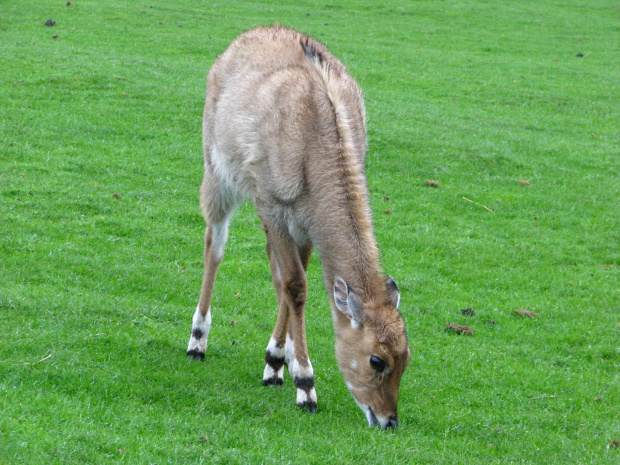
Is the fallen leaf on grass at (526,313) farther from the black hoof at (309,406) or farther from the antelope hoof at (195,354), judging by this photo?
the antelope hoof at (195,354)

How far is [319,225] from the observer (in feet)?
19.5

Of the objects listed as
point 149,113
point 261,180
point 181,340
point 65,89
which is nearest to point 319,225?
point 261,180

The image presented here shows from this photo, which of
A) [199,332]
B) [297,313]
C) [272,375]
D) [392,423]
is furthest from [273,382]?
[392,423]

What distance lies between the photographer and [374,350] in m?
5.43

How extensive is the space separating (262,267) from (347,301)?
381cm

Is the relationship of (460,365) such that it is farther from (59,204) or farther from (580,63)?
(580,63)

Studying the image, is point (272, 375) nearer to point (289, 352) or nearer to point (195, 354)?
point (289, 352)

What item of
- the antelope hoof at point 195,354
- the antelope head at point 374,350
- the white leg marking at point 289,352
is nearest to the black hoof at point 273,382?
the white leg marking at point 289,352

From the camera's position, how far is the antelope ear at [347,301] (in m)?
5.50

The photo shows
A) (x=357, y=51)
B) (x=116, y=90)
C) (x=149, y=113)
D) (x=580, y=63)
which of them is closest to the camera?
(x=149, y=113)

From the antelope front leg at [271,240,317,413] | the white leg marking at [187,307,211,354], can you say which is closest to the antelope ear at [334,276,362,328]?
the antelope front leg at [271,240,317,413]

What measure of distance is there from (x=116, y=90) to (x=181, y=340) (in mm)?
9203

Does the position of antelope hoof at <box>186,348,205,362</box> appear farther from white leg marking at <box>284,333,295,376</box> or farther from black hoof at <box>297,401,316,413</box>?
black hoof at <box>297,401,316,413</box>

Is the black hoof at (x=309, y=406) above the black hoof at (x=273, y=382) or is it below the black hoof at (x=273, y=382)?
above
